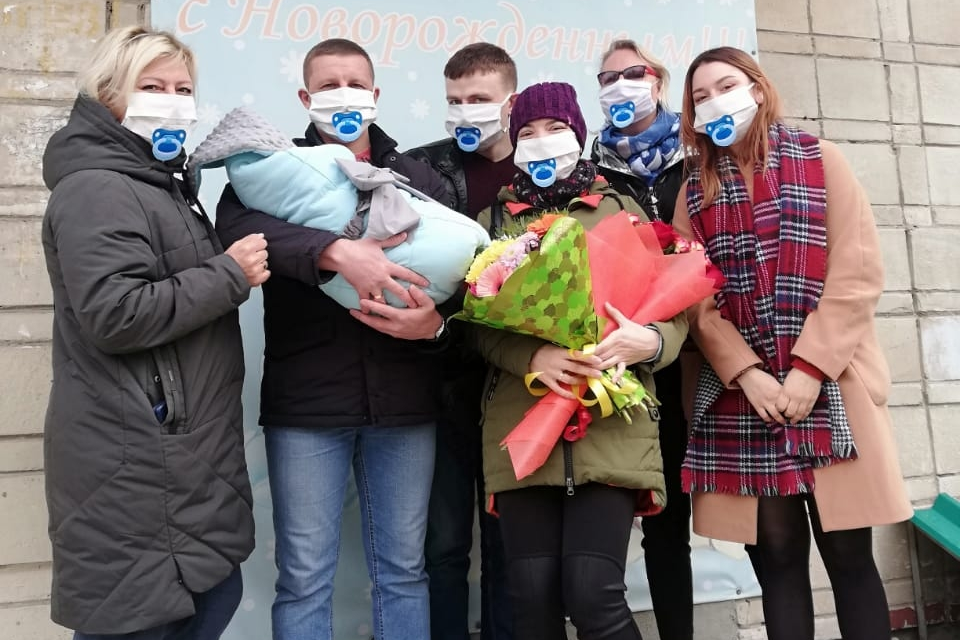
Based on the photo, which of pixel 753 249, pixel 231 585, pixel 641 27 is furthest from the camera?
pixel 641 27

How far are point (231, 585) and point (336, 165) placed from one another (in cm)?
106

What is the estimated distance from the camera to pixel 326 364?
1972 mm

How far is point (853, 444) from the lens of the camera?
6.17 ft

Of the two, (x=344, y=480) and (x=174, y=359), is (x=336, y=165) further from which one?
(x=344, y=480)

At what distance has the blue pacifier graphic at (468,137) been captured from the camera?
2438 mm

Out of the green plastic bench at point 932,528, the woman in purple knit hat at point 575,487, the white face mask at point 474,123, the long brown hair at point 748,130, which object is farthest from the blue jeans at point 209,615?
the green plastic bench at point 932,528

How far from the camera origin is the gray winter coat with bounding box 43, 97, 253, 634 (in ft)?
5.14

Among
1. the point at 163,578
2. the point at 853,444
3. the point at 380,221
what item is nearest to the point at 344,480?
the point at 163,578

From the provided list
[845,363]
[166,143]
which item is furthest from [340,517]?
[845,363]

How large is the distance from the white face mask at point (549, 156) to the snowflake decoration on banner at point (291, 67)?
1.09 metres

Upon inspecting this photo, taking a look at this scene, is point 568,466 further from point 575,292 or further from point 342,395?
point 342,395

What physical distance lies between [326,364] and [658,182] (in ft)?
3.88

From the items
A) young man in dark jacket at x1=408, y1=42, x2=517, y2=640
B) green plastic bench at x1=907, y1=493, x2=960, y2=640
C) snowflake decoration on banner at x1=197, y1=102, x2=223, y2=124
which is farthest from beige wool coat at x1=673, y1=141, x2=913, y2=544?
snowflake decoration on banner at x1=197, y1=102, x2=223, y2=124

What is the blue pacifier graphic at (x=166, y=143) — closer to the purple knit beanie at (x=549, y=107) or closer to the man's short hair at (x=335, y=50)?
the man's short hair at (x=335, y=50)
